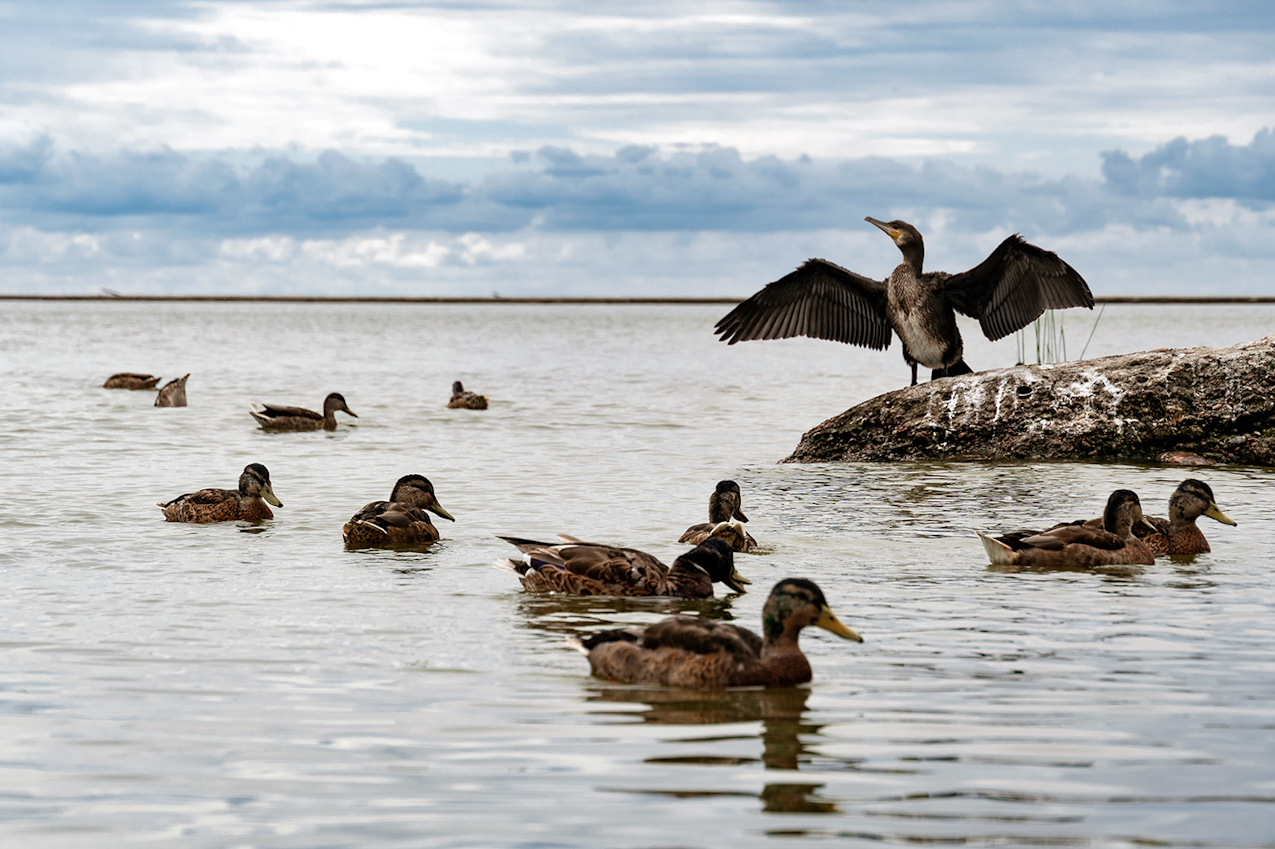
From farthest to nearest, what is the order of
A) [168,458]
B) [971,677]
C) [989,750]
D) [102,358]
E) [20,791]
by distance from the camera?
[102,358]
[168,458]
[971,677]
[989,750]
[20,791]

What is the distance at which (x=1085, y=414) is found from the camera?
16719 mm

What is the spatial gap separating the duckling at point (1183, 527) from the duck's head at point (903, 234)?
21.1 ft

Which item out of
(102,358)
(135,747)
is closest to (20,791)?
(135,747)

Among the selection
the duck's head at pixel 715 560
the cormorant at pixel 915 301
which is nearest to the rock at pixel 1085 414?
the cormorant at pixel 915 301

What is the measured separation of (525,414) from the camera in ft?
84.2

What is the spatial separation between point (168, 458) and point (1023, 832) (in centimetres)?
1515

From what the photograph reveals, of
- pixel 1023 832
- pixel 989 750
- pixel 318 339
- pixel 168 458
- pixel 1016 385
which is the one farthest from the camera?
pixel 318 339

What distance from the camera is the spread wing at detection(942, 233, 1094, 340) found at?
16.7 metres

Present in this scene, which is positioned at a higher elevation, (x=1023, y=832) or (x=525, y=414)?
(x=525, y=414)

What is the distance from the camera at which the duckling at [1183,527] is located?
1074cm

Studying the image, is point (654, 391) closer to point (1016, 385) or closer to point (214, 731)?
point (1016, 385)

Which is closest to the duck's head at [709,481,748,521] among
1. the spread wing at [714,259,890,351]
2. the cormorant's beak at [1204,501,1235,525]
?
the cormorant's beak at [1204,501,1235,525]

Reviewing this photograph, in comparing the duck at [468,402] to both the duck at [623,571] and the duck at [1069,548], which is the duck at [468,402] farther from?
the duck at [623,571]

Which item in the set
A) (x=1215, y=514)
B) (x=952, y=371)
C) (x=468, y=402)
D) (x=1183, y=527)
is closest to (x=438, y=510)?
(x=1183, y=527)
